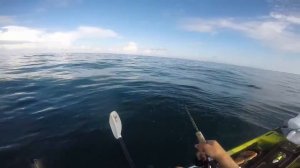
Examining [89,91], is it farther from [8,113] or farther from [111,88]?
[8,113]

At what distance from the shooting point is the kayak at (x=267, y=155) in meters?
5.68

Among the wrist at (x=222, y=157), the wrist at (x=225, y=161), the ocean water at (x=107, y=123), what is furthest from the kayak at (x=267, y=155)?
the wrist at (x=222, y=157)

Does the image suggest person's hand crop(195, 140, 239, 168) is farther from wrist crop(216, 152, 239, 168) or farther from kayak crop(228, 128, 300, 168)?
kayak crop(228, 128, 300, 168)

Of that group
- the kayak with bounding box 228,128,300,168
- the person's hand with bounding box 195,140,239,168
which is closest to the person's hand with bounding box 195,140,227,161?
the person's hand with bounding box 195,140,239,168

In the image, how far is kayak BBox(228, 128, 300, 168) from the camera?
18.6 ft

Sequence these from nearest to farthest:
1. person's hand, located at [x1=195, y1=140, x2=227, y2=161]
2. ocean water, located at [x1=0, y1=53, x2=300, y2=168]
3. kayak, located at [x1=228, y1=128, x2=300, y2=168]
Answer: person's hand, located at [x1=195, y1=140, x2=227, y2=161], kayak, located at [x1=228, y1=128, x2=300, y2=168], ocean water, located at [x1=0, y1=53, x2=300, y2=168]

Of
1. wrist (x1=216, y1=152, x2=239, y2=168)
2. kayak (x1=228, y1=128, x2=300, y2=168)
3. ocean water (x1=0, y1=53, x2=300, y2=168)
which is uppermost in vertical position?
wrist (x1=216, y1=152, x2=239, y2=168)

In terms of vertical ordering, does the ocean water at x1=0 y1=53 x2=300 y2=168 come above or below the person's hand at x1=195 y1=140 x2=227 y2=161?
below

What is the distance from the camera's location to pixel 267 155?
19.9 ft

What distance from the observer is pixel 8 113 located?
11117 millimetres

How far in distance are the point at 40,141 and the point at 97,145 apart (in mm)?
2296

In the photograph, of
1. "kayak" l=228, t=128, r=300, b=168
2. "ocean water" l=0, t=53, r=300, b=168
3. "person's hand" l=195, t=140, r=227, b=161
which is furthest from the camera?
"ocean water" l=0, t=53, r=300, b=168

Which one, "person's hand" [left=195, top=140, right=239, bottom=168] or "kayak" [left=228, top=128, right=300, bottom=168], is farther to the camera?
"kayak" [left=228, top=128, right=300, bottom=168]

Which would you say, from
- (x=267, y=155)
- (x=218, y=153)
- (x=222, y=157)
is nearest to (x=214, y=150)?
(x=218, y=153)
